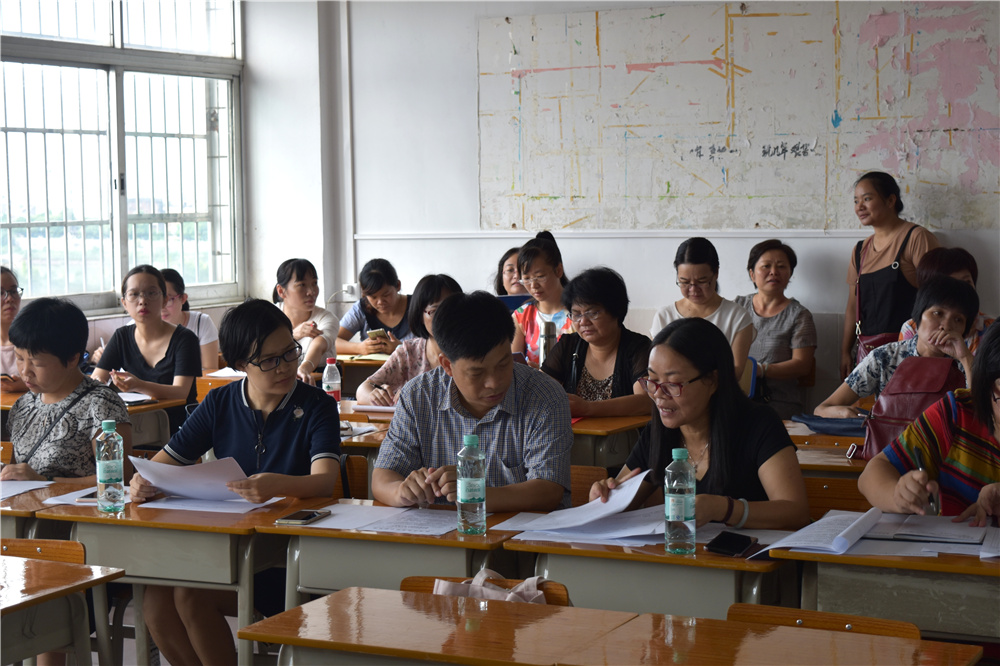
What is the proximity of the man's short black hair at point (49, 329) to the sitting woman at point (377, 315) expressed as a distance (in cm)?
280

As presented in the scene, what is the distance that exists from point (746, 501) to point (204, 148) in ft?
20.8

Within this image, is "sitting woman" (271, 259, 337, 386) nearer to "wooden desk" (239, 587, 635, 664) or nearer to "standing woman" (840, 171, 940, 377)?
"standing woman" (840, 171, 940, 377)

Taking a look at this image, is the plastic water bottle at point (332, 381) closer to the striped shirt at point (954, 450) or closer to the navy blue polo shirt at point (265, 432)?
the navy blue polo shirt at point (265, 432)

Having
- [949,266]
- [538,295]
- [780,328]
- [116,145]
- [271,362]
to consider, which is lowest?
[780,328]

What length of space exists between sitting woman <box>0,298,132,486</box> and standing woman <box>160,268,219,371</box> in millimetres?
2664

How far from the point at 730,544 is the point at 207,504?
1467 mm

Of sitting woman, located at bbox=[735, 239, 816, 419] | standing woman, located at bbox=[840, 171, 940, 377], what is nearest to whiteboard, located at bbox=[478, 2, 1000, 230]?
standing woman, located at bbox=[840, 171, 940, 377]

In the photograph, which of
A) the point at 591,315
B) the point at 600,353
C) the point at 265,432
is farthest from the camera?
the point at 600,353

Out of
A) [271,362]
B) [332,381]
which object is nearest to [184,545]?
[271,362]

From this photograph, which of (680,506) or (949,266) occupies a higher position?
(949,266)

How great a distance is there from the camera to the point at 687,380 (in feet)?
8.68

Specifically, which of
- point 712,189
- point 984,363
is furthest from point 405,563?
point 712,189

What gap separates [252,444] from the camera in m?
3.17

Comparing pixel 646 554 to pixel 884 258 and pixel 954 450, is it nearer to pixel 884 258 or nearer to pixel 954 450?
pixel 954 450
